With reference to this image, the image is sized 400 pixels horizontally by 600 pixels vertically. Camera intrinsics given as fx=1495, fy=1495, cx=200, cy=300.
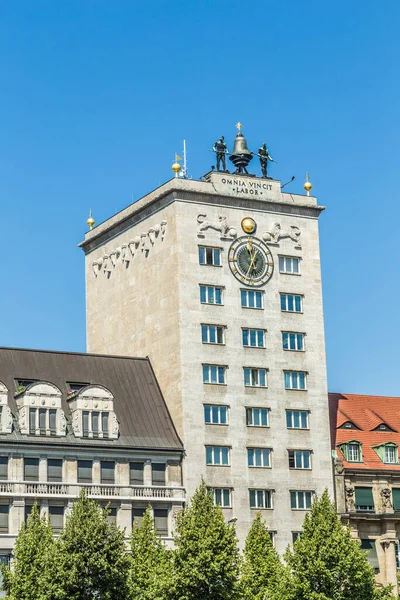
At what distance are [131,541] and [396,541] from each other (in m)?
31.1

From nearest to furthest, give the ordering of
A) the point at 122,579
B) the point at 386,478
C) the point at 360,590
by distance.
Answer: the point at 122,579 < the point at 360,590 < the point at 386,478

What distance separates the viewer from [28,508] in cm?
11362

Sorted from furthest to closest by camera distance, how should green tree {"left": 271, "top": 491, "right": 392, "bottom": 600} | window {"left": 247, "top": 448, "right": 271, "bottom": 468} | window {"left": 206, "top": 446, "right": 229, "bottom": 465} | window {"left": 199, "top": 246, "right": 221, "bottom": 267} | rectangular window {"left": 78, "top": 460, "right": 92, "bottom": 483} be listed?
window {"left": 199, "top": 246, "right": 221, "bottom": 267} → window {"left": 247, "top": 448, "right": 271, "bottom": 468} → window {"left": 206, "top": 446, "right": 229, "bottom": 465} → rectangular window {"left": 78, "top": 460, "right": 92, "bottom": 483} → green tree {"left": 271, "top": 491, "right": 392, "bottom": 600}

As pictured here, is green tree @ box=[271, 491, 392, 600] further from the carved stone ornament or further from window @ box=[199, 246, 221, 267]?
window @ box=[199, 246, 221, 267]

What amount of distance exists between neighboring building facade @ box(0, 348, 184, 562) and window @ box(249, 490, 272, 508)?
262 inches

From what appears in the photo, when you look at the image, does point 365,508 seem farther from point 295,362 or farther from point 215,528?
point 215,528

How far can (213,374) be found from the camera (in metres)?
125

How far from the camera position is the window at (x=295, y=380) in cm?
12788

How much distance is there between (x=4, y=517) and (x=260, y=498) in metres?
22.6

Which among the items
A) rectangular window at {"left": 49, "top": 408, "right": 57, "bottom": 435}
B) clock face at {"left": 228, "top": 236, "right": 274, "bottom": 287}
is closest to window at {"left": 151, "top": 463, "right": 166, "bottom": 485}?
rectangular window at {"left": 49, "top": 408, "right": 57, "bottom": 435}

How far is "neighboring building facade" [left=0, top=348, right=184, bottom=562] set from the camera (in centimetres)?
11400

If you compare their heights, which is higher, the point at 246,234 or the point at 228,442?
the point at 246,234

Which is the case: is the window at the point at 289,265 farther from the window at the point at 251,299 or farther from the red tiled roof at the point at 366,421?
the red tiled roof at the point at 366,421

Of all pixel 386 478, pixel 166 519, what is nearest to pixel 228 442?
pixel 166 519
